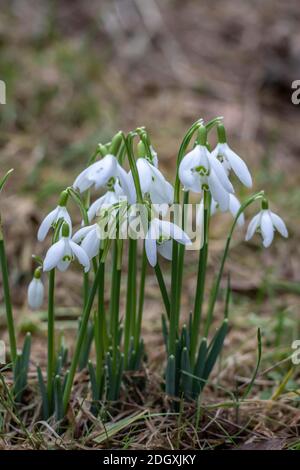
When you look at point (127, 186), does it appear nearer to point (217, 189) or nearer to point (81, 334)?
point (217, 189)

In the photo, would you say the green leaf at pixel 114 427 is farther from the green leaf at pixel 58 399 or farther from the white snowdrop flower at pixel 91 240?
the white snowdrop flower at pixel 91 240

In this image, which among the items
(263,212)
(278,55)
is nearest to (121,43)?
(278,55)

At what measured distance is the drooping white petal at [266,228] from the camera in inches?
69.2

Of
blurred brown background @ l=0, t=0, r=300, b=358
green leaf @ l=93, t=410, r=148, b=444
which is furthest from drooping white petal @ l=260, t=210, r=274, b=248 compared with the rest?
blurred brown background @ l=0, t=0, r=300, b=358

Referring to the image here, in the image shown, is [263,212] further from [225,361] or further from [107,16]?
[107,16]

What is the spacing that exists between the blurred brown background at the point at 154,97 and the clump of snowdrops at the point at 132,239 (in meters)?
0.98

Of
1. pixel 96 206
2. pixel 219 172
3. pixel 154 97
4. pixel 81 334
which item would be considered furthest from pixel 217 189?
pixel 154 97

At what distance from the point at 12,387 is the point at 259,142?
8.98ft

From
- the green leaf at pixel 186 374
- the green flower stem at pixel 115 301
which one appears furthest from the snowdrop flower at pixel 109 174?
the green leaf at pixel 186 374

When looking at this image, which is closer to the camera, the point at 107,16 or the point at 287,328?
the point at 287,328

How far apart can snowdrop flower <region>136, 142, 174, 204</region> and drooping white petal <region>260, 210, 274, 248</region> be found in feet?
0.90

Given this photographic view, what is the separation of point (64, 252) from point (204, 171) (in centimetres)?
38

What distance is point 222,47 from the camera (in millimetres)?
5074

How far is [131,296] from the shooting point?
1.83 m
